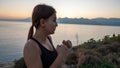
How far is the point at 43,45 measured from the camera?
278cm

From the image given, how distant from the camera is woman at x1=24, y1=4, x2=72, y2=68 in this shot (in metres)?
2.68

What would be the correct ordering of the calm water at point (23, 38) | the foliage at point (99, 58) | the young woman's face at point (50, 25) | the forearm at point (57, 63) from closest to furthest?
the forearm at point (57, 63) < the young woman's face at point (50, 25) < the foliage at point (99, 58) < the calm water at point (23, 38)

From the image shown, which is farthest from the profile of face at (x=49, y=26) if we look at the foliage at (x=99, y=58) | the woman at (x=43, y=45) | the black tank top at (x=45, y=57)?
the foliage at (x=99, y=58)

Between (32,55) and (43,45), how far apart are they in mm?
159

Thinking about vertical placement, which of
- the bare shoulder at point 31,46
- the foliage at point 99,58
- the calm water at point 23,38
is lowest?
the calm water at point 23,38

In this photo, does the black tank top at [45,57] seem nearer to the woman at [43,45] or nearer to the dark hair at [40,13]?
the woman at [43,45]

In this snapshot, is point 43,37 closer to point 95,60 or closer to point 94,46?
point 95,60

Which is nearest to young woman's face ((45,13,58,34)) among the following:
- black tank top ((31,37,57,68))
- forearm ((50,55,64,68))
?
black tank top ((31,37,57,68))

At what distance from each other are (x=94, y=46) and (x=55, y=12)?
11.7 m

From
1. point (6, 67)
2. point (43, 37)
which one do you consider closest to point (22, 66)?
point (6, 67)

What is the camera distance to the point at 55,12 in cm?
286

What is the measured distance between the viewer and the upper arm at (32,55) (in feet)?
8.77

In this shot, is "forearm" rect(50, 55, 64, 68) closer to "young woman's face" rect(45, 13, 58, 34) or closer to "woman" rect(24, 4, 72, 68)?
"woman" rect(24, 4, 72, 68)

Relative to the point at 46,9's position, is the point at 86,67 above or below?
below
